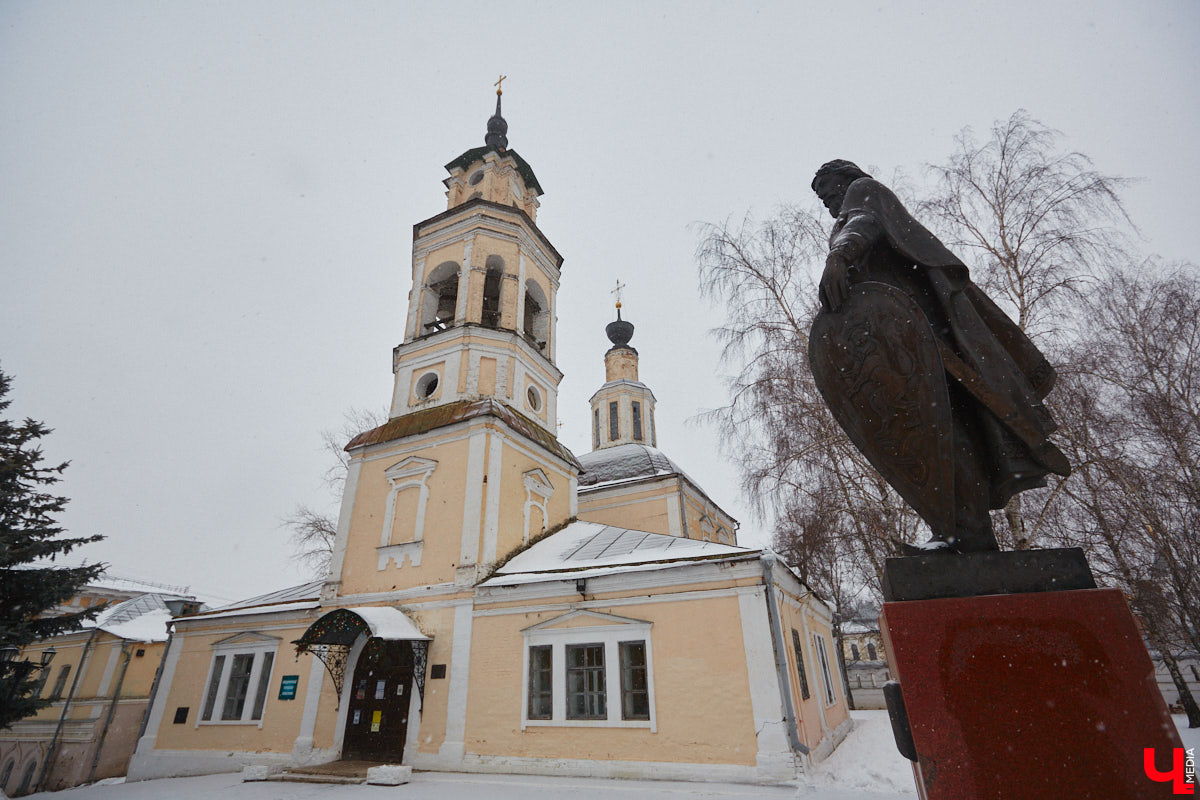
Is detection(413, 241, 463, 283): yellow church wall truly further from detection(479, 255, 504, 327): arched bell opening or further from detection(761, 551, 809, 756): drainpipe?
detection(761, 551, 809, 756): drainpipe

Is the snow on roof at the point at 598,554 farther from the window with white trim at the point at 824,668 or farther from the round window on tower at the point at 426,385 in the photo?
the round window on tower at the point at 426,385

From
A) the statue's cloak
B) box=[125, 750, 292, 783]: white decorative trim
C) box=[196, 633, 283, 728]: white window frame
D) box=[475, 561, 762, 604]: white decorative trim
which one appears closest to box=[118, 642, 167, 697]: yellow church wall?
box=[125, 750, 292, 783]: white decorative trim

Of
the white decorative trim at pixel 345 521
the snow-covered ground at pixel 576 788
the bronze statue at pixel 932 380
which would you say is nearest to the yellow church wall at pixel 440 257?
the white decorative trim at pixel 345 521

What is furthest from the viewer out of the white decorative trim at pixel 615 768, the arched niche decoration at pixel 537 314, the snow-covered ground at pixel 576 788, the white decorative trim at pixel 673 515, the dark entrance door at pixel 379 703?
the white decorative trim at pixel 673 515

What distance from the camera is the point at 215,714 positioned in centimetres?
1192

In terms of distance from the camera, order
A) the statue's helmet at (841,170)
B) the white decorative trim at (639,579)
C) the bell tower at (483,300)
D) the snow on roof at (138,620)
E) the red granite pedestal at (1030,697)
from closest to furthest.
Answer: the red granite pedestal at (1030,697)
the statue's helmet at (841,170)
the white decorative trim at (639,579)
the bell tower at (483,300)
the snow on roof at (138,620)

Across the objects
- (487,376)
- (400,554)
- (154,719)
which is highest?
(487,376)

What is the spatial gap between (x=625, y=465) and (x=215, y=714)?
1336 cm

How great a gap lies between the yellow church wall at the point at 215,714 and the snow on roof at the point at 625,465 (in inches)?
397

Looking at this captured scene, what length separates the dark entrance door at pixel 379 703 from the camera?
10055mm

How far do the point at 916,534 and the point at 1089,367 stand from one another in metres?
4.45

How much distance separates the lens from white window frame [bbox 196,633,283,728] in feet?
38.2

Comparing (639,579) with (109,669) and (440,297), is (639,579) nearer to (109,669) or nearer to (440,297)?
(440,297)

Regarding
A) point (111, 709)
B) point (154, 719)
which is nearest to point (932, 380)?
point (154, 719)
